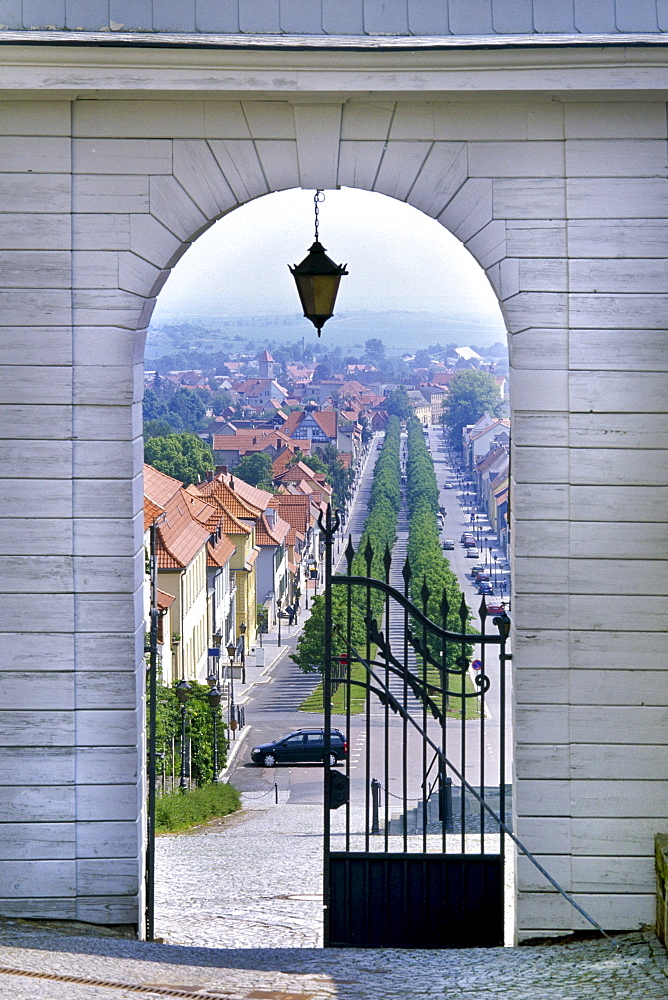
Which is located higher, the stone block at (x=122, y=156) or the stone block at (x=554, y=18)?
the stone block at (x=554, y=18)

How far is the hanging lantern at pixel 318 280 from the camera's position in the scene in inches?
266

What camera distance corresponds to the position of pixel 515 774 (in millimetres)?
6629

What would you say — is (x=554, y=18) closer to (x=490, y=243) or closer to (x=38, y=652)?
(x=490, y=243)

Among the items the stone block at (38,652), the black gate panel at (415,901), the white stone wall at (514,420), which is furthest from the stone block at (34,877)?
the black gate panel at (415,901)

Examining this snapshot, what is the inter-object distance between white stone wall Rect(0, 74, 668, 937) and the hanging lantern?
44cm

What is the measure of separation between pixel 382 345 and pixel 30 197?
315 feet

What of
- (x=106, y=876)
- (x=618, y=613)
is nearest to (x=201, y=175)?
(x=618, y=613)

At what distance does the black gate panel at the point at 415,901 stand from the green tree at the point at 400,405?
82734mm

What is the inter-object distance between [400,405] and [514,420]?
8426cm

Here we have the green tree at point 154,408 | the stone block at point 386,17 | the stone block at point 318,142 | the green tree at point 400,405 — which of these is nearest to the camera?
the stone block at point 386,17

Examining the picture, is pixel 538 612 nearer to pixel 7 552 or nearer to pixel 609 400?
pixel 609 400

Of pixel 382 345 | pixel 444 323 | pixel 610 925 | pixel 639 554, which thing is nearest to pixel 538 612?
pixel 639 554

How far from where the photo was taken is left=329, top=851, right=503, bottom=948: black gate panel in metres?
6.86

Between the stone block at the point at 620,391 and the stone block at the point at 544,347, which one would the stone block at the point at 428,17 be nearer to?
the stone block at the point at 544,347
